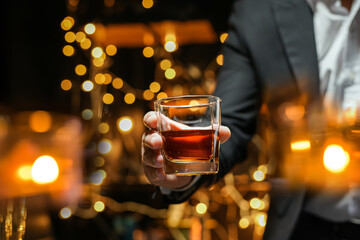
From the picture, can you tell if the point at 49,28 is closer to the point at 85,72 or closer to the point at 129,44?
the point at 85,72

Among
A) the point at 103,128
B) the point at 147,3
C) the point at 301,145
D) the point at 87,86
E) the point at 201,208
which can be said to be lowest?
the point at 201,208

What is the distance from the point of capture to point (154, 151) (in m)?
0.98

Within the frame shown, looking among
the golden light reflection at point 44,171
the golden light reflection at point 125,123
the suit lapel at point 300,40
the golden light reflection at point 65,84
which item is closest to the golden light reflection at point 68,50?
the golden light reflection at point 65,84

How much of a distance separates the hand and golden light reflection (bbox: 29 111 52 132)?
4.07 meters

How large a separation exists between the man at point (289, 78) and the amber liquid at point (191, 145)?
0.66 feet

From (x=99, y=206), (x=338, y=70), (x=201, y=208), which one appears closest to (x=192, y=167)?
(x=338, y=70)

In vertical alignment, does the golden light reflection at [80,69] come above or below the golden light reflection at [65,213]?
above

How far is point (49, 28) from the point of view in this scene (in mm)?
4715

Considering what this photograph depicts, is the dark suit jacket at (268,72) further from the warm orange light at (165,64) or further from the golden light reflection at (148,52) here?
the golden light reflection at (148,52)

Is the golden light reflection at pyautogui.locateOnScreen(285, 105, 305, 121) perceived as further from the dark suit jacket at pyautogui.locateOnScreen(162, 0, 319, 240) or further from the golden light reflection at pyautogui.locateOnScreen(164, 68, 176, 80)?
the golden light reflection at pyautogui.locateOnScreen(164, 68, 176, 80)

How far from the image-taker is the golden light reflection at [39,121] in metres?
4.85

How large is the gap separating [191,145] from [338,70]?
2.12 ft

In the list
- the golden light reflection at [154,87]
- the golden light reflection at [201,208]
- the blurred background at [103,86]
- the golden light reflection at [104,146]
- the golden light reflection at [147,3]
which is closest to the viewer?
the golden light reflection at [201,208]

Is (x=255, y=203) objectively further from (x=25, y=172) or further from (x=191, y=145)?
(x=191, y=145)
